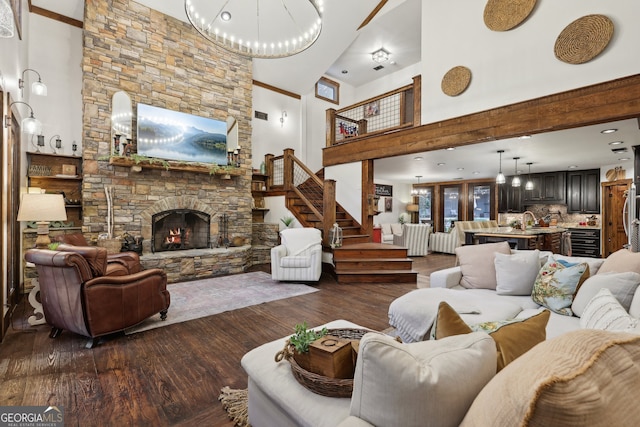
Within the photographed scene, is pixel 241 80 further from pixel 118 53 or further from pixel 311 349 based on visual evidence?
pixel 311 349

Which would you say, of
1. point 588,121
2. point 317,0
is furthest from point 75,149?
point 588,121

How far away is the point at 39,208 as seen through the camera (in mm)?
3293

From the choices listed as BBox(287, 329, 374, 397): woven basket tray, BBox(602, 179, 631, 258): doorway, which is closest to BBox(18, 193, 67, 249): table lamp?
BBox(287, 329, 374, 397): woven basket tray

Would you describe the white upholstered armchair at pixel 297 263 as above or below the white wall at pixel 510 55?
below

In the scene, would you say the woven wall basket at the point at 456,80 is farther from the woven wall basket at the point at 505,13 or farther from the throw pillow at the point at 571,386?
the throw pillow at the point at 571,386

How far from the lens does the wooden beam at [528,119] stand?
3.49m

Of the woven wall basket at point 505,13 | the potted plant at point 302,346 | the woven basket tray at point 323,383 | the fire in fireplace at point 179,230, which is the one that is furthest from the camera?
the fire in fireplace at point 179,230

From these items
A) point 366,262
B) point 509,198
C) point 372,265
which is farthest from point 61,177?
point 509,198

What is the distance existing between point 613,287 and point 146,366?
3381 mm

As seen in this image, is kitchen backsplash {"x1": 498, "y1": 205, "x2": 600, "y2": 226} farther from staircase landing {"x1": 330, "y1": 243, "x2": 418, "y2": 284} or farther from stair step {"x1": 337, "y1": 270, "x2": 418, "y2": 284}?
stair step {"x1": 337, "y1": 270, "x2": 418, "y2": 284}

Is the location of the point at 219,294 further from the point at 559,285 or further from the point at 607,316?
the point at 607,316

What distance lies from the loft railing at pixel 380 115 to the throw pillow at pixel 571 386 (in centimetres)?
523

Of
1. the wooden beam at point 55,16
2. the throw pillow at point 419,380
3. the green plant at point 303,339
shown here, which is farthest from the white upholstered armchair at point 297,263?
the wooden beam at point 55,16

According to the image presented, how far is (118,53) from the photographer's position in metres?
5.12
